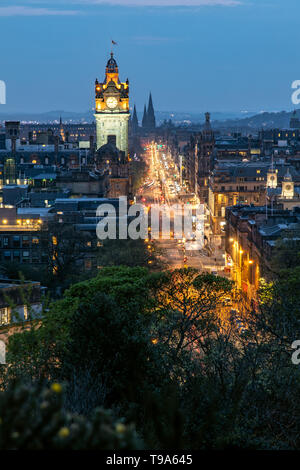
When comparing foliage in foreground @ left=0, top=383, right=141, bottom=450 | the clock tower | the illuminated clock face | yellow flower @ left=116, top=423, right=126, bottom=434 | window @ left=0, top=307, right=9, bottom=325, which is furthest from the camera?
the illuminated clock face

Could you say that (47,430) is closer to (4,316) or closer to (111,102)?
(4,316)

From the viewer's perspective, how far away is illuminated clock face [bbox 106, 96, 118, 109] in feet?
588

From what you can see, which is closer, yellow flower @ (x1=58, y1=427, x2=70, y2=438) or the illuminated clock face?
yellow flower @ (x1=58, y1=427, x2=70, y2=438)

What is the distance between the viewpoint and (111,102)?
7067 inches

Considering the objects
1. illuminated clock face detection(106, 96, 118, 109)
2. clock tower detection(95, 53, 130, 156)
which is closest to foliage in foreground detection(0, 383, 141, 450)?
clock tower detection(95, 53, 130, 156)

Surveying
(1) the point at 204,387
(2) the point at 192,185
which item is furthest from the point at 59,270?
(2) the point at 192,185

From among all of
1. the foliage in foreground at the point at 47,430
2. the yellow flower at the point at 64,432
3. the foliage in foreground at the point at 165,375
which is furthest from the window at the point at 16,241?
the yellow flower at the point at 64,432

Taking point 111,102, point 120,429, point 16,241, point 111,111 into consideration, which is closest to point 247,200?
point 16,241

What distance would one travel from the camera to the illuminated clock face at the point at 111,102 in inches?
7057

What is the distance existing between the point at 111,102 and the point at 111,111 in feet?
6.70

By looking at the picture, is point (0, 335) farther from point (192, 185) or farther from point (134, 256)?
point (192, 185)

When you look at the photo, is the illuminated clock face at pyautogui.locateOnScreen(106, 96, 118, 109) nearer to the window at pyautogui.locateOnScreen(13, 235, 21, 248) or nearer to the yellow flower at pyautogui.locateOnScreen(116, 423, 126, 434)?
the window at pyautogui.locateOnScreen(13, 235, 21, 248)

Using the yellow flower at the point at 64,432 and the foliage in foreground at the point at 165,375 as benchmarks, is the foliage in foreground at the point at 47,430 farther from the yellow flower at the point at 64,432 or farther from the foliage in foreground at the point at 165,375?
the foliage in foreground at the point at 165,375

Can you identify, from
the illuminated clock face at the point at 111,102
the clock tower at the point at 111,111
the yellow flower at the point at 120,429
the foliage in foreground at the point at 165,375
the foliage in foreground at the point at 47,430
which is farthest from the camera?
the illuminated clock face at the point at 111,102
